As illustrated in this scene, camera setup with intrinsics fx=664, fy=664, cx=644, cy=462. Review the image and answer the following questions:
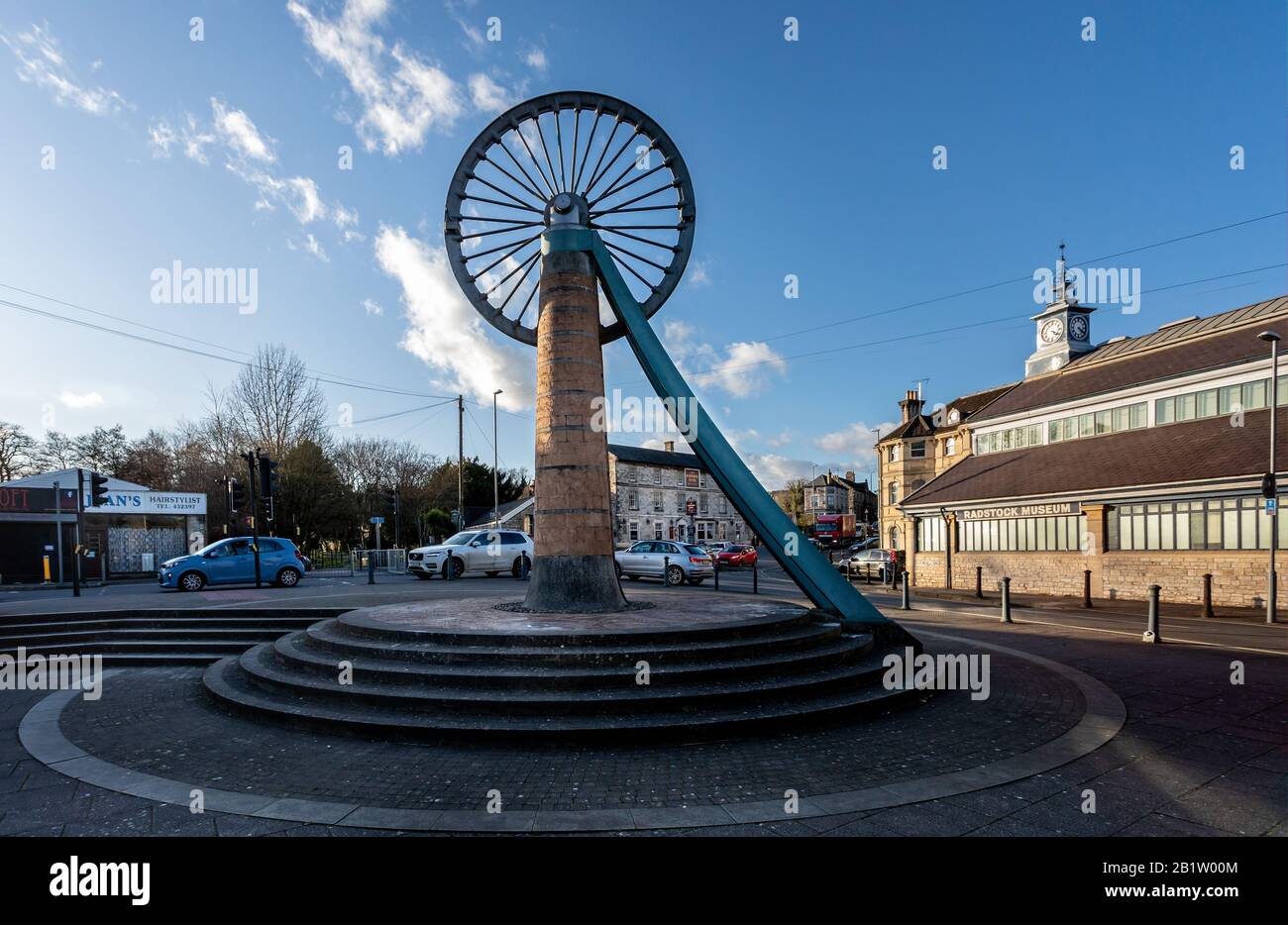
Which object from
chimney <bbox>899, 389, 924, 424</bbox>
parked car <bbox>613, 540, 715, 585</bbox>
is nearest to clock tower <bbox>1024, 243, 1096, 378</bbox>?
chimney <bbox>899, 389, 924, 424</bbox>

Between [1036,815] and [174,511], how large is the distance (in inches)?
1497

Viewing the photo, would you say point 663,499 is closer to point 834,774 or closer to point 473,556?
point 473,556

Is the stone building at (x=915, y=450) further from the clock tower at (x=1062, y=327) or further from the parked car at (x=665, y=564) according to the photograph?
the parked car at (x=665, y=564)

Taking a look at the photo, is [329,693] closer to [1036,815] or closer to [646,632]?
[646,632]

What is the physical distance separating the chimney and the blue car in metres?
44.5

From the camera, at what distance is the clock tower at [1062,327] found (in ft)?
139

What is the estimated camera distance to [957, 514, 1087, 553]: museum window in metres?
23.1

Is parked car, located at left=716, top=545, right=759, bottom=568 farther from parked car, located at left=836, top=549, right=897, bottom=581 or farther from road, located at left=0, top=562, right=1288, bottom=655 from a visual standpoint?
road, located at left=0, top=562, right=1288, bottom=655

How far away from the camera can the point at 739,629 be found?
7.80 m

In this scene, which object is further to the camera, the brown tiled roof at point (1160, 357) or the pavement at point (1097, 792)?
the brown tiled roof at point (1160, 357)

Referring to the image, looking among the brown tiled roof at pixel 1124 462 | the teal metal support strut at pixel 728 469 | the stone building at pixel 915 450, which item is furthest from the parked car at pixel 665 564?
the stone building at pixel 915 450

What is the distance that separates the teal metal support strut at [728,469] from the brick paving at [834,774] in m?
2.09
